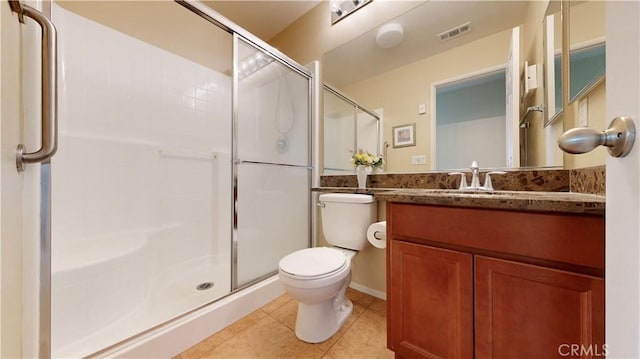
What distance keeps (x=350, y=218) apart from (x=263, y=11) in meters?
2.02

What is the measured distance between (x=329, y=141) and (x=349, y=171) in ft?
1.16

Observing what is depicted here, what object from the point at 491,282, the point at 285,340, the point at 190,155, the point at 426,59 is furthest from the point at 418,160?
the point at 190,155

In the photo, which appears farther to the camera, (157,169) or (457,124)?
(157,169)

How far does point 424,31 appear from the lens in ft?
4.76

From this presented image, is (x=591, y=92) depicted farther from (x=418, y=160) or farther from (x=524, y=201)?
(x=418, y=160)

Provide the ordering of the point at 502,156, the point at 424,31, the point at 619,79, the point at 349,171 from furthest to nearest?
the point at 349,171, the point at 424,31, the point at 502,156, the point at 619,79

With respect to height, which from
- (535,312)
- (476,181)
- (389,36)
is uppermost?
(389,36)

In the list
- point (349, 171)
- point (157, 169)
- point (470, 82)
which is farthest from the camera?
point (349, 171)

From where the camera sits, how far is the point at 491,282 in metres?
0.69

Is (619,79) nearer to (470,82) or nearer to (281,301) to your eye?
(470,82)

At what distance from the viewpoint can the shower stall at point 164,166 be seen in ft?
4.42

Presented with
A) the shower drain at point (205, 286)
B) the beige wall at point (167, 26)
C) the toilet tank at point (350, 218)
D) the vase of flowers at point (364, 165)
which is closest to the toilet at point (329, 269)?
the toilet tank at point (350, 218)

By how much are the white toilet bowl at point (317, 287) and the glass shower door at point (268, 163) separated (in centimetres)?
56

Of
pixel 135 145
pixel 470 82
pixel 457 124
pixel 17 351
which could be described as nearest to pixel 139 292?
pixel 17 351
